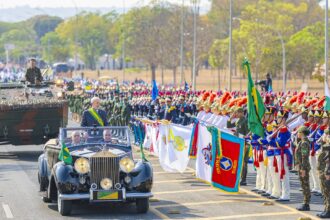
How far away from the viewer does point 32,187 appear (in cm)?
2333

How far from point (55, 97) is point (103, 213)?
14659 mm

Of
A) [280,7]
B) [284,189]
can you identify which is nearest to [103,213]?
[284,189]

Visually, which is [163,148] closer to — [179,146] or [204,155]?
[179,146]

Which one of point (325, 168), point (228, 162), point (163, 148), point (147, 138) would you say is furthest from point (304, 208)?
point (147, 138)

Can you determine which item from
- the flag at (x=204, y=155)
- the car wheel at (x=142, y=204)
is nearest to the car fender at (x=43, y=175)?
the car wheel at (x=142, y=204)

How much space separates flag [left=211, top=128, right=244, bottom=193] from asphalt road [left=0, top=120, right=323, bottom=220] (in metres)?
0.28

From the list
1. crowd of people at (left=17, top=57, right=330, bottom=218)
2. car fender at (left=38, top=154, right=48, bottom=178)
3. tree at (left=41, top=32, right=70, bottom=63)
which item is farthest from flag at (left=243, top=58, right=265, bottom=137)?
tree at (left=41, top=32, right=70, bottom=63)

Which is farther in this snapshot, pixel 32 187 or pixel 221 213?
pixel 32 187

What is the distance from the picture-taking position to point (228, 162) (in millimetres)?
21203

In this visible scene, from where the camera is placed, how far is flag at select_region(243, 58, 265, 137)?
68.7 feet

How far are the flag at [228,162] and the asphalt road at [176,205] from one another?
0.91ft

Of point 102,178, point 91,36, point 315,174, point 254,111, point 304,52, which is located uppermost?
point 91,36

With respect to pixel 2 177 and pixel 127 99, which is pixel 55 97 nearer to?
pixel 2 177

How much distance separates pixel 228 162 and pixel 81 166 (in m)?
3.75
